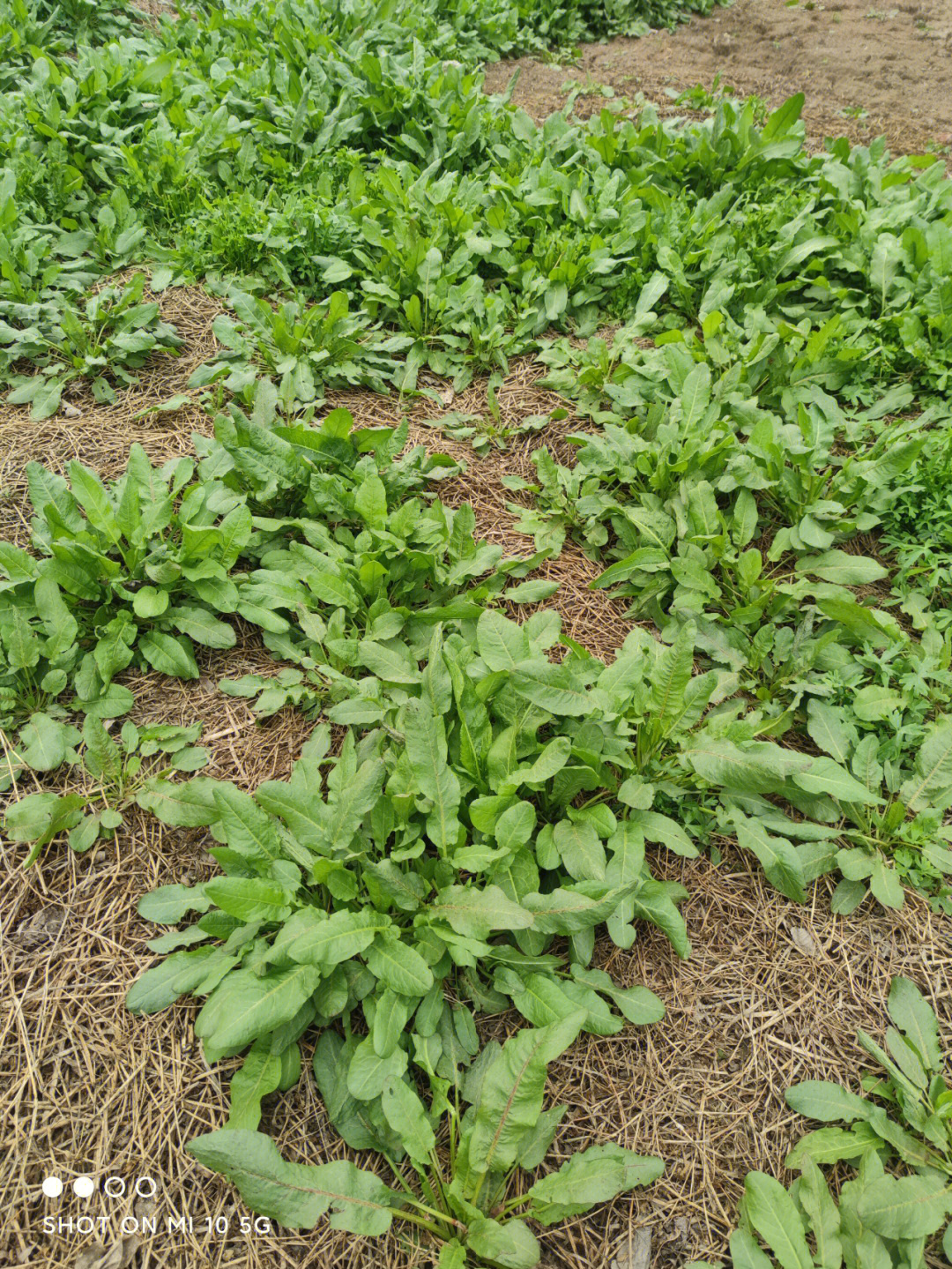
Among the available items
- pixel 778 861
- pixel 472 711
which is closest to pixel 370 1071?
pixel 472 711

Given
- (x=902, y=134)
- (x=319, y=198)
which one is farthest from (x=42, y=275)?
(x=902, y=134)

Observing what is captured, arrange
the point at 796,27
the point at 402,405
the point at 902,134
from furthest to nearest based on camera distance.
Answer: the point at 796,27, the point at 902,134, the point at 402,405

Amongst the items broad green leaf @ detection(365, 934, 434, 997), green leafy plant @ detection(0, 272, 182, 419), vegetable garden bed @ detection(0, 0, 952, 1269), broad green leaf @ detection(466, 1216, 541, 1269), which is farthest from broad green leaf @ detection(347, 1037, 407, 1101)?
green leafy plant @ detection(0, 272, 182, 419)

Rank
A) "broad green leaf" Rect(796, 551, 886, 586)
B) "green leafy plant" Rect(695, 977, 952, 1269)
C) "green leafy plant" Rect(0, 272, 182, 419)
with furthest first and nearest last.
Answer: "green leafy plant" Rect(0, 272, 182, 419) < "broad green leaf" Rect(796, 551, 886, 586) < "green leafy plant" Rect(695, 977, 952, 1269)

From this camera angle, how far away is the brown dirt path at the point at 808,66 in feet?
18.1

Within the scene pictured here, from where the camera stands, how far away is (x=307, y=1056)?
1700 millimetres

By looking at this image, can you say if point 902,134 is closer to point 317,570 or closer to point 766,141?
point 766,141

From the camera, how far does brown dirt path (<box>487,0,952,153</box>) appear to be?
217 inches

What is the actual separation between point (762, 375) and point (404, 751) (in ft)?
7.49

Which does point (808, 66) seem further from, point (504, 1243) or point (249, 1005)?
point (504, 1243)

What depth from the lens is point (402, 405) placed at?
10.4 feet

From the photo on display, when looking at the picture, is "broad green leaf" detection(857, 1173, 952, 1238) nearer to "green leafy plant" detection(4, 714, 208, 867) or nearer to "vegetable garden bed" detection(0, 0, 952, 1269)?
"vegetable garden bed" detection(0, 0, 952, 1269)

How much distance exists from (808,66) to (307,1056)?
310 inches

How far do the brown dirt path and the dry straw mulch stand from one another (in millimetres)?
5385
